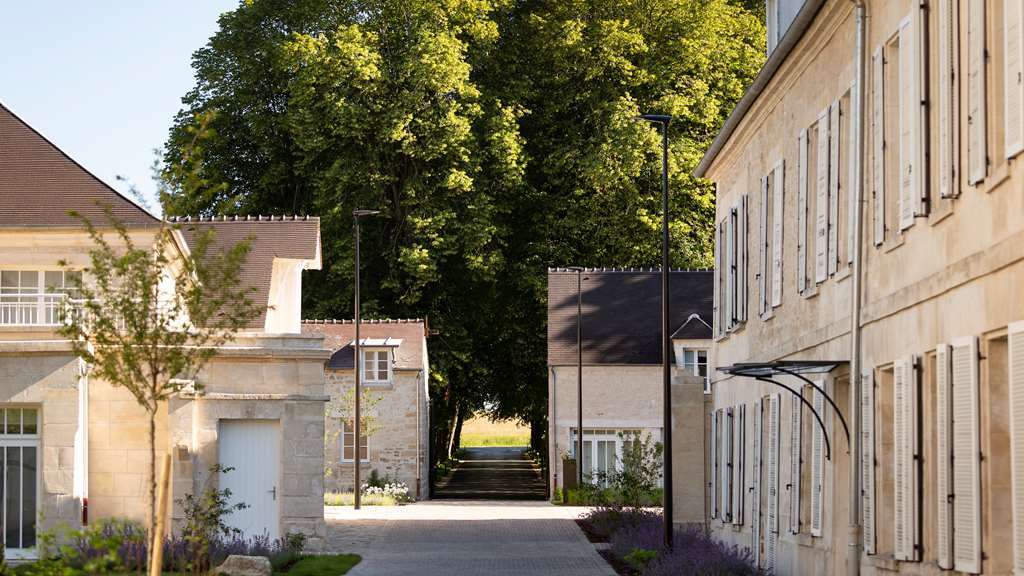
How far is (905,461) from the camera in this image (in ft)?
43.4

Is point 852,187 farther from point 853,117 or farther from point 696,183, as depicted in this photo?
point 696,183

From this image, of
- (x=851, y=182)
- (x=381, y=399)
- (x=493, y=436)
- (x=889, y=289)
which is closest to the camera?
(x=889, y=289)

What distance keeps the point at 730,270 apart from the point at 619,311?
75.4 feet

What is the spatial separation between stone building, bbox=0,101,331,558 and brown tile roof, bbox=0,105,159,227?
0.10ft

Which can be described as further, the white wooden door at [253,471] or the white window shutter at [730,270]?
the white wooden door at [253,471]

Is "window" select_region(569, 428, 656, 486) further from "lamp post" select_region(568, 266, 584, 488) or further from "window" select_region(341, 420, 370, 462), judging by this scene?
"window" select_region(341, 420, 370, 462)

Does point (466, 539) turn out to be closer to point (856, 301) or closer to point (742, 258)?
point (742, 258)

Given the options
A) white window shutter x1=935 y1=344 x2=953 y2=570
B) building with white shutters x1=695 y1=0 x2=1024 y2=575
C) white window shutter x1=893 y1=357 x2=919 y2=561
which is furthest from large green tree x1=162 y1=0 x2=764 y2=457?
white window shutter x1=935 y1=344 x2=953 y2=570

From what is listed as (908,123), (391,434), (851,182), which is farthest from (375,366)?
(908,123)

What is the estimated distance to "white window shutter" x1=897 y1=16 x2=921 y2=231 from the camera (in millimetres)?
13109

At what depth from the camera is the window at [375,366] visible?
4841 cm

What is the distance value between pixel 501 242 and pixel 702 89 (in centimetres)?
797

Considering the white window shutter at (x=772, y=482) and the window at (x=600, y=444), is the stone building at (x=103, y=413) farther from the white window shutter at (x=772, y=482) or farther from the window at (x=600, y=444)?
the window at (x=600, y=444)

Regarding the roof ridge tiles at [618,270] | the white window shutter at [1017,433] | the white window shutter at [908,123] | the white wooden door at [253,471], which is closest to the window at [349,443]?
the roof ridge tiles at [618,270]
